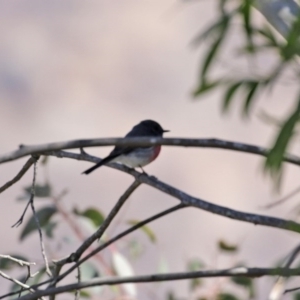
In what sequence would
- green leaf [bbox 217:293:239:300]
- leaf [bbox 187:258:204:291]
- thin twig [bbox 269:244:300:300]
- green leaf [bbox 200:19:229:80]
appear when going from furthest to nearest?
leaf [bbox 187:258:204:291] < green leaf [bbox 217:293:239:300] < green leaf [bbox 200:19:229:80] < thin twig [bbox 269:244:300:300]

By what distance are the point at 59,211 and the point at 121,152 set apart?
3.69 feet

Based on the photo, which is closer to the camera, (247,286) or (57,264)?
(57,264)

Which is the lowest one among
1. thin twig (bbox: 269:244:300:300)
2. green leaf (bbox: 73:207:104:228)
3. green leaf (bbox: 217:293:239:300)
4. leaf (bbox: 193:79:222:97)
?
thin twig (bbox: 269:244:300:300)

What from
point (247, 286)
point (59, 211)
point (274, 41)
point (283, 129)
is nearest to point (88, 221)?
point (59, 211)

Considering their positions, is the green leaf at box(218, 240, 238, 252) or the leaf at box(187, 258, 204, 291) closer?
the green leaf at box(218, 240, 238, 252)

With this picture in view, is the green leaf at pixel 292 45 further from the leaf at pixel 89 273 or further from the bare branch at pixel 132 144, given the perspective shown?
the leaf at pixel 89 273

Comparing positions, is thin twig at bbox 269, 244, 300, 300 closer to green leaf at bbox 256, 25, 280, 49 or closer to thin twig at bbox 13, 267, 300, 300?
thin twig at bbox 13, 267, 300, 300

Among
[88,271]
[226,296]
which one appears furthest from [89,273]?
[226,296]

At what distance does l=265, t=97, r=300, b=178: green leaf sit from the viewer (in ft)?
4.83

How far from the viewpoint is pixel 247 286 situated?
4.02m

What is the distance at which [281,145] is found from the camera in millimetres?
1499

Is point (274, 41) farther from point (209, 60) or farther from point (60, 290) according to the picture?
point (60, 290)

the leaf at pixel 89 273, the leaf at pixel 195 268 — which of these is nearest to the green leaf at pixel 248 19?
the leaf at pixel 89 273

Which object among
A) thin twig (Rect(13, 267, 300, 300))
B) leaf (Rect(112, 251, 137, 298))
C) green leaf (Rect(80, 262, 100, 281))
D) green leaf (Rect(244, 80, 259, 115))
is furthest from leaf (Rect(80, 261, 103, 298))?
green leaf (Rect(244, 80, 259, 115))
